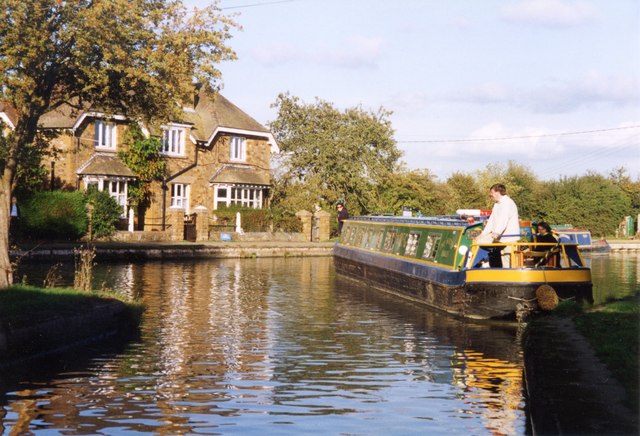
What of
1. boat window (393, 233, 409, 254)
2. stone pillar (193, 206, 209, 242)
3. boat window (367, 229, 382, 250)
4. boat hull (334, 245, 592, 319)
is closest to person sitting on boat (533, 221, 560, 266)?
boat hull (334, 245, 592, 319)

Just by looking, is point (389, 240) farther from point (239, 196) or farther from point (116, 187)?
point (239, 196)

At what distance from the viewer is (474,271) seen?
52.4 feet

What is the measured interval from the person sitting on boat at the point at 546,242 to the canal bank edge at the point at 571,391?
5406mm

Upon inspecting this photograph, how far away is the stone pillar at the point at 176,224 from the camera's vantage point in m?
38.4

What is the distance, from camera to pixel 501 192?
15.4m

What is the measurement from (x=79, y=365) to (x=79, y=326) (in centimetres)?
134

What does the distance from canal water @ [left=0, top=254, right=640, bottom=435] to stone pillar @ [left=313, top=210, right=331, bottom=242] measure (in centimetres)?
2668

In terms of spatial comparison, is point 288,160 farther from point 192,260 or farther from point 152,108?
point 152,108

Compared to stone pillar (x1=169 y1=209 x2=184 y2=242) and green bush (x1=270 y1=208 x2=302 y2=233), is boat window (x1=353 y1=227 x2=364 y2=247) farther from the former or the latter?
green bush (x1=270 y1=208 x2=302 y2=233)

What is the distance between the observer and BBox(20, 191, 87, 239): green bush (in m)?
34.1

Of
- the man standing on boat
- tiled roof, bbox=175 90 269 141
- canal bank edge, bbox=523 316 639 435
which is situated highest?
tiled roof, bbox=175 90 269 141

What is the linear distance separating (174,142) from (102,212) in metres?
9.84

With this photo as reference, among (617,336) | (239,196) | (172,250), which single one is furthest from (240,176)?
(617,336)

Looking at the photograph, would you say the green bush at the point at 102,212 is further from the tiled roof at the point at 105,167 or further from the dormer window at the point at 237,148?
the dormer window at the point at 237,148
